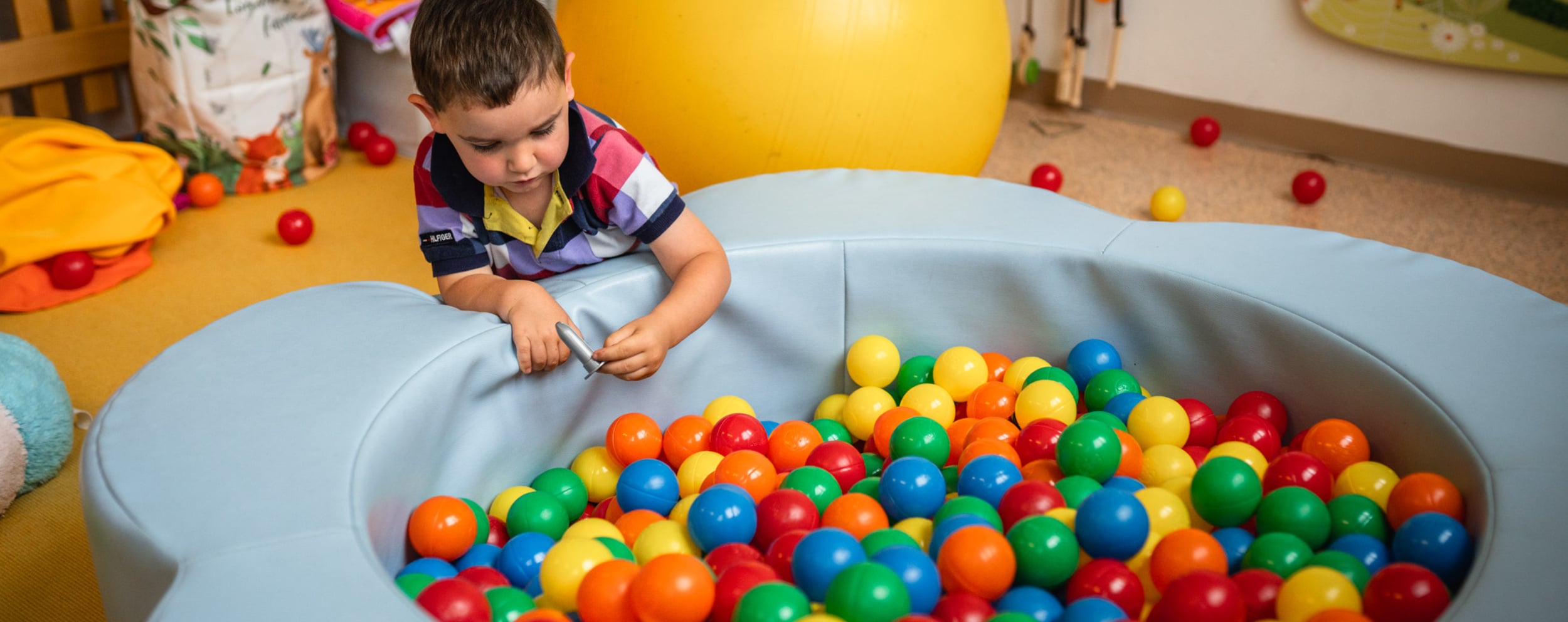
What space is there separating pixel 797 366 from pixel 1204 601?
27.0 inches

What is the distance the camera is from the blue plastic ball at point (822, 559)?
0.91 metres

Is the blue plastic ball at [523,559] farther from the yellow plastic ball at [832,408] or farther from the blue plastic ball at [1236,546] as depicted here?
the blue plastic ball at [1236,546]

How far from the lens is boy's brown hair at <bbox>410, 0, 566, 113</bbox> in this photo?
3.38ft

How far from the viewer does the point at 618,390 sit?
1308 mm

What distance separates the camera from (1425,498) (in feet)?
3.10

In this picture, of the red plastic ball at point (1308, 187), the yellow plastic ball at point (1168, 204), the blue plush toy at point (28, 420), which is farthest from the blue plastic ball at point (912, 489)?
the red plastic ball at point (1308, 187)

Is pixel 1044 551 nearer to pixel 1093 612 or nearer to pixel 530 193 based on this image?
pixel 1093 612

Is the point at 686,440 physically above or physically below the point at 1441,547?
below

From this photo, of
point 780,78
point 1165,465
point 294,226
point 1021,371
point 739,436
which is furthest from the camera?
point 294,226

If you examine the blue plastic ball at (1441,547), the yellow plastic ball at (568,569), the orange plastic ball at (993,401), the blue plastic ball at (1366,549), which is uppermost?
the blue plastic ball at (1441,547)

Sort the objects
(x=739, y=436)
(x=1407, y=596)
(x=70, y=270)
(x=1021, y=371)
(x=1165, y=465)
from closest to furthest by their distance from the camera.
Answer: (x=1407, y=596), (x=1165, y=465), (x=739, y=436), (x=1021, y=371), (x=70, y=270)

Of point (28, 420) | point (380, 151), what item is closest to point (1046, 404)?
point (28, 420)

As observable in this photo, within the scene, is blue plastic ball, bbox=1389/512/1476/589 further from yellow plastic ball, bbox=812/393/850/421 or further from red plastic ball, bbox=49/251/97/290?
red plastic ball, bbox=49/251/97/290

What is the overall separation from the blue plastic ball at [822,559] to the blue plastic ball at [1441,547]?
0.47 m
